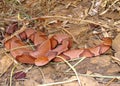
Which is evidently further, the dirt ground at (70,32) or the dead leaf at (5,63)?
the dead leaf at (5,63)

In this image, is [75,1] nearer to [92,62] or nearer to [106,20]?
[106,20]

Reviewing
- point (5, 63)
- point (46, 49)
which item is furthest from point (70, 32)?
point (5, 63)

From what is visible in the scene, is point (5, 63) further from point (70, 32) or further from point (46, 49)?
point (70, 32)

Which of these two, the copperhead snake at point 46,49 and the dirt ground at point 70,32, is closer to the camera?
the dirt ground at point 70,32

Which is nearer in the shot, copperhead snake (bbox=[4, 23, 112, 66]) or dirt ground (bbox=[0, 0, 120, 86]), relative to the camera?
dirt ground (bbox=[0, 0, 120, 86])

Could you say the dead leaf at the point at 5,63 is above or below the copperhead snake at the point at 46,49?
below
